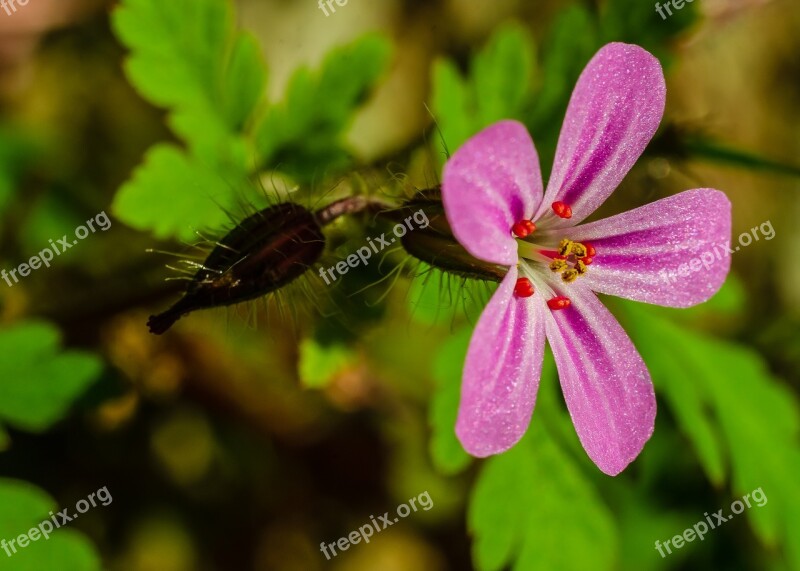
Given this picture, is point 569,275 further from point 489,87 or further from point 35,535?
point 35,535

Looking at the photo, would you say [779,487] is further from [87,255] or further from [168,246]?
[87,255]

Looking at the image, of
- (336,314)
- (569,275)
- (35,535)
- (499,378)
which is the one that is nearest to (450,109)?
(336,314)

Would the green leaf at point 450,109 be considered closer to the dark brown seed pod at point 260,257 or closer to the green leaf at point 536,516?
the dark brown seed pod at point 260,257

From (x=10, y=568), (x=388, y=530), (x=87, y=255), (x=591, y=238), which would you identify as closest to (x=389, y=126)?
(x=87, y=255)

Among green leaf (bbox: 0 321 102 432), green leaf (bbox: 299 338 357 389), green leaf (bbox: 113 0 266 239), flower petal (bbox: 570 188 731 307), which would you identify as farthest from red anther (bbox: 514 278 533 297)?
green leaf (bbox: 0 321 102 432)

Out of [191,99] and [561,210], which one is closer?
[561,210]
